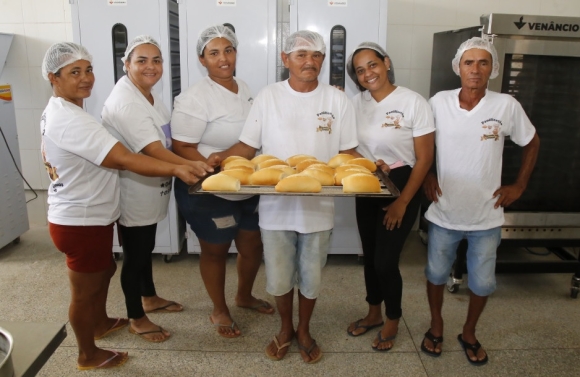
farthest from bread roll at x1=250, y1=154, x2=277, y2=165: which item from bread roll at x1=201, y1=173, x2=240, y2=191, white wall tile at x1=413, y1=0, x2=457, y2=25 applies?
white wall tile at x1=413, y1=0, x2=457, y2=25

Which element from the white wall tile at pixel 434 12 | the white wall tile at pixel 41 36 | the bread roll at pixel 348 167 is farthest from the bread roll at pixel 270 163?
the white wall tile at pixel 41 36

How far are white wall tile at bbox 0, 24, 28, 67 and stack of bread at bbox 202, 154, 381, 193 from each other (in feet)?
8.66

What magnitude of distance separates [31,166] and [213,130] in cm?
257

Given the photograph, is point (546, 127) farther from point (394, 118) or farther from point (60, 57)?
point (60, 57)

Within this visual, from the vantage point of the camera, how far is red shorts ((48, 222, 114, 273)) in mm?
1788

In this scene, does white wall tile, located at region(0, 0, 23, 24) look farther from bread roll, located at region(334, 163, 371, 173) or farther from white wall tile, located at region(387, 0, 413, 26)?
bread roll, located at region(334, 163, 371, 173)

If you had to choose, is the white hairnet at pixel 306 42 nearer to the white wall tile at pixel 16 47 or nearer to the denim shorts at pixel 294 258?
the denim shorts at pixel 294 258

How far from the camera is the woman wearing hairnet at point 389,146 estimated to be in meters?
1.90

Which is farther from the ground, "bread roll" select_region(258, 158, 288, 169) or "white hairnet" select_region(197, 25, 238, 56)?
"white hairnet" select_region(197, 25, 238, 56)

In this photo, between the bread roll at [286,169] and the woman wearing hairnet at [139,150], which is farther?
the woman wearing hairnet at [139,150]

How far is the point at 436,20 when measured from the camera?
339 centimetres

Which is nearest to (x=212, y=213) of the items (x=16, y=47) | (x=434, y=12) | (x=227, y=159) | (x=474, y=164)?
(x=227, y=159)

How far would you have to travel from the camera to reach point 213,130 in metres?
2.02

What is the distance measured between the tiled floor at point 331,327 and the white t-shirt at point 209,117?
0.77 meters
